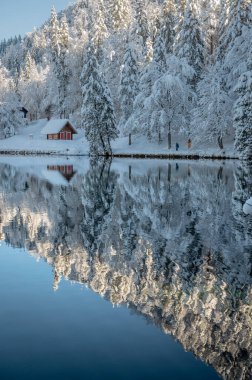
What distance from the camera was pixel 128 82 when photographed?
63281 mm

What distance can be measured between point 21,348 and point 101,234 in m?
7.89

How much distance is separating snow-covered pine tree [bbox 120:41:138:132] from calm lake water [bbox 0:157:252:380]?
153ft

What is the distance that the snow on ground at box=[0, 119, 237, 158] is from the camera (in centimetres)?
5472

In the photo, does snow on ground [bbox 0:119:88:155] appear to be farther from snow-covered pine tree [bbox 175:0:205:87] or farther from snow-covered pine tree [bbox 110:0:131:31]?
snow-covered pine tree [bbox 110:0:131:31]

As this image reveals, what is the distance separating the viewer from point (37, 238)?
13.4m

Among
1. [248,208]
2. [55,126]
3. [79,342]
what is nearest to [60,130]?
[55,126]

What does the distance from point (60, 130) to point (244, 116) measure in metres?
46.3

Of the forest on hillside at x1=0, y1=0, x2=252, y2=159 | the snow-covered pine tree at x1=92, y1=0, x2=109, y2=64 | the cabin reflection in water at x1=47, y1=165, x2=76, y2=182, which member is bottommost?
the cabin reflection in water at x1=47, y1=165, x2=76, y2=182

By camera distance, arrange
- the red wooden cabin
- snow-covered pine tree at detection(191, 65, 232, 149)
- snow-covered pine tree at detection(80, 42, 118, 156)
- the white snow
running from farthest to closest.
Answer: the red wooden cabin → snow-covered pine tree at detection(80, 42, 118, 156) → snow-covered pine tree at detection(191, 65, 232, 149) → the white snow

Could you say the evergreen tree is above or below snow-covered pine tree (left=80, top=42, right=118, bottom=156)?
above

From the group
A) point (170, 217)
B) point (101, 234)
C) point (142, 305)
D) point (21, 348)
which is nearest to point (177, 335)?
point (142, 305)

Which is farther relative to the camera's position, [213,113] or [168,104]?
[168,104]

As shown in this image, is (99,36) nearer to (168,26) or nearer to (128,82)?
(168,26)

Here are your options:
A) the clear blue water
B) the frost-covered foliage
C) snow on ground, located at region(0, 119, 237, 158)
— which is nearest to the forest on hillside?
snow on ground, located at region(0, 119, 237, 158)
